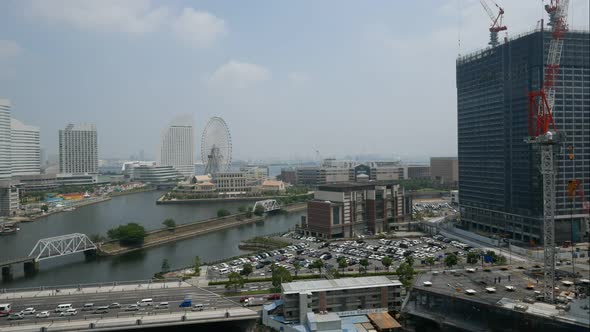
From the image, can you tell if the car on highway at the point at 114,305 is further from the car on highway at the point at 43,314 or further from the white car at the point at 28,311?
the white car at the point at 28,311

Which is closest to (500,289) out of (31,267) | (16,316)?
(16,316)

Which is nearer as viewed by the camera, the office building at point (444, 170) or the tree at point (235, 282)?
the tree at point (235, 282)

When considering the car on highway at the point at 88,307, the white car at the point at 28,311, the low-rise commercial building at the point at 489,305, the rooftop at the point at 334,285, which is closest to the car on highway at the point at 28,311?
the white car at the point at 28,311

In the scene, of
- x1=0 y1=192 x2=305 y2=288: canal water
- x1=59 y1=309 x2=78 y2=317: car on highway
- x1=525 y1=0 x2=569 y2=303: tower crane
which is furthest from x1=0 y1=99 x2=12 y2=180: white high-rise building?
x1=525 y1=0 x2=569 y2=303: tower crane

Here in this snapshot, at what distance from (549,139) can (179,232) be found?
50.8ft

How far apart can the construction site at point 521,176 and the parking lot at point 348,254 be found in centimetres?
236

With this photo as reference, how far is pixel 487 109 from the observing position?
1827 cm

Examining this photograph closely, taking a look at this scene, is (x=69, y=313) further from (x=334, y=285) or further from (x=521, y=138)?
(x=521, y=138)

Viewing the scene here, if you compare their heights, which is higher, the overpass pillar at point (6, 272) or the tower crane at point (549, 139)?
the tower crane at point (549, 139)

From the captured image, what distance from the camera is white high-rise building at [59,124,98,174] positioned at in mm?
52188

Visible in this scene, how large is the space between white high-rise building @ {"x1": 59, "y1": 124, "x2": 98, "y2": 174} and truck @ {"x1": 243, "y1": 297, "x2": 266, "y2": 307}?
157 feet

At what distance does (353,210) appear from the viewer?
1895 centimetres

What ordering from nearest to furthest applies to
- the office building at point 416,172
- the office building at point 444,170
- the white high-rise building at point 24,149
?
the office building at point 444,170
the white high-rise building at point 24,149
the office building at point 416,172

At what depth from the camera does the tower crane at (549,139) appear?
9.03 m
